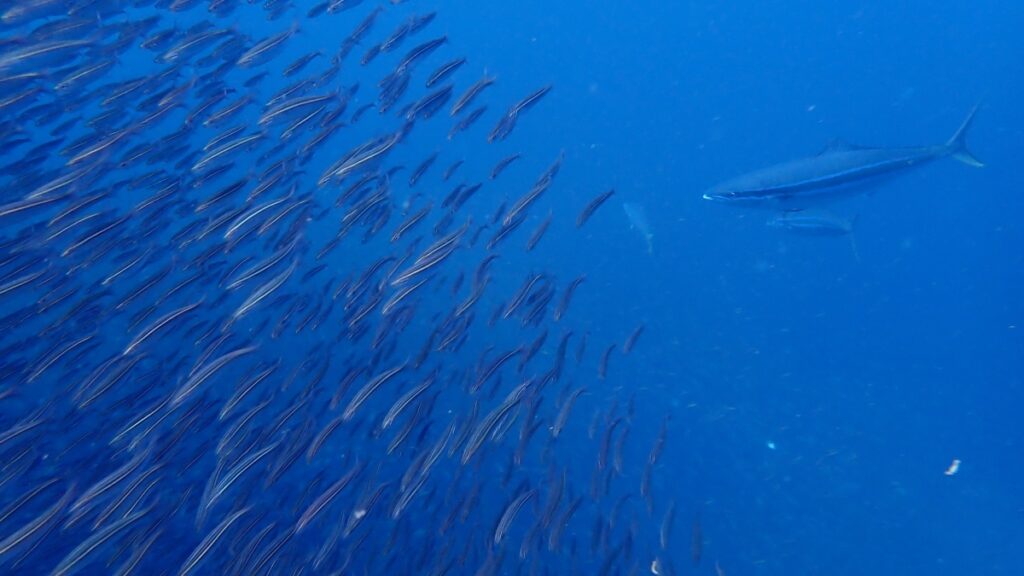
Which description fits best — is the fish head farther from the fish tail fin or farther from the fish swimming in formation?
the fish tail fin

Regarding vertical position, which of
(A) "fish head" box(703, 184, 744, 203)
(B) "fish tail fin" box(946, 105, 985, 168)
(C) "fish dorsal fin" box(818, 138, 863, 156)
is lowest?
(B) "fish tail fin" box(946, 105, 985, 168)

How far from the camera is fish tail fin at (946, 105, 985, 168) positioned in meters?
6.36

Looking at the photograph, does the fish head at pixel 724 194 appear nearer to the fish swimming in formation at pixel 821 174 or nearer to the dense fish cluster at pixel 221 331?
the fish swimming in formation at pixel 821 174

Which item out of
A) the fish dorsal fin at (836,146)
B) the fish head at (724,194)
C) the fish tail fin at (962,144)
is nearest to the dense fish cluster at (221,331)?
the fish head at (724,194)

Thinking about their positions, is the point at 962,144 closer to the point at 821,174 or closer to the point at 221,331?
the point at 821,174

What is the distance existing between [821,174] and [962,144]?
2048 mm

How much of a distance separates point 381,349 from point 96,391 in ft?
8.64

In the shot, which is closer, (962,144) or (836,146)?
(836,146)

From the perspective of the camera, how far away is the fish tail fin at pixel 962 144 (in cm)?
636

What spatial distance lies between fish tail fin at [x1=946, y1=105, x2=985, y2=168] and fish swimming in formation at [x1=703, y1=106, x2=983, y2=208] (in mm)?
357

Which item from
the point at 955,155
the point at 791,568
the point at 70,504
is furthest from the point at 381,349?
the point at 791,568

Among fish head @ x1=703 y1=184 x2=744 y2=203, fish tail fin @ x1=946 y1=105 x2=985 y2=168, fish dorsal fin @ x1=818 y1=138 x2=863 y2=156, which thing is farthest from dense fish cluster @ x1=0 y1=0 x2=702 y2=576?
fish tail fin @ x1=946 y1=105 x2=985 y2=168

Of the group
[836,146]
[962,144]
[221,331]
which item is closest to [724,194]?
[836,146]

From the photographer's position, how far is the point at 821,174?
5.91 m
